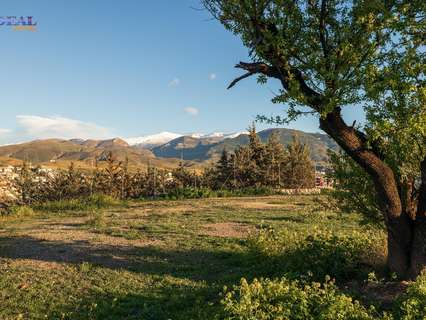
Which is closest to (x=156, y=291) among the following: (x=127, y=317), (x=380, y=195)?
(x=127, y=317)

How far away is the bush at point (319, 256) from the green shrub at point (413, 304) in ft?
6.98

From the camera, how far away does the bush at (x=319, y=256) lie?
1008 cm

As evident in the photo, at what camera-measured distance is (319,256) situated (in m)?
10.8

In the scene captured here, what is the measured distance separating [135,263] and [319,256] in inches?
203

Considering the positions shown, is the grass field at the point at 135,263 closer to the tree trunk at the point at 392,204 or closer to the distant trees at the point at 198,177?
the tree trunk at the point at 392,204

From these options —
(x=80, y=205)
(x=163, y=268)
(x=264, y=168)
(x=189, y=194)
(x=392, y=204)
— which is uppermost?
(x=264, y=168)

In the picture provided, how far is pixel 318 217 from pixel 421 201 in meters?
12.2

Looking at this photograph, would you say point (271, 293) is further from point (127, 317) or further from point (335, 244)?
point (335, 244)

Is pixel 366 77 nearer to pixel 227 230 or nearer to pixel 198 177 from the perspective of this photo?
pixel 227 230

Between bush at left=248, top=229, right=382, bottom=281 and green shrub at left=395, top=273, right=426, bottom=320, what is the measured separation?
2.13 meters

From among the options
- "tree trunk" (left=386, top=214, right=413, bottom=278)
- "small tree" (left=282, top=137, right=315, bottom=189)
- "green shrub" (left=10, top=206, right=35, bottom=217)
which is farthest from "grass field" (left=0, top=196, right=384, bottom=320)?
"small tree" (left=282, top=137, right=315, bottom=189)

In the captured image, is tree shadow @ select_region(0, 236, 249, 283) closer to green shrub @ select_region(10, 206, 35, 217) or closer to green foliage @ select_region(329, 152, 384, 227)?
green foliage @ select_region(329, 152, 384, 227)

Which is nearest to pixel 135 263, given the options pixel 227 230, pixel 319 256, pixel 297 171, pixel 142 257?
pixel 142 257

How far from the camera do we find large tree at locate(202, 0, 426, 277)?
8406mm
